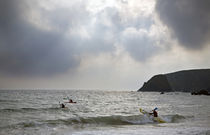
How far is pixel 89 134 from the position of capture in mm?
13438

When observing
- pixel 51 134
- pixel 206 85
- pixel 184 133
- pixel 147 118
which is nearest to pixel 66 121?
pixel 51 134

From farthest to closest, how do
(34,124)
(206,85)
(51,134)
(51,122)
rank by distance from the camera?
(206,85), (51,122), (34,124), (51,134)

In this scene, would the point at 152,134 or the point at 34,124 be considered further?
the point at 34,124

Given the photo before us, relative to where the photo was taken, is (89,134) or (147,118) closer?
(89,134)

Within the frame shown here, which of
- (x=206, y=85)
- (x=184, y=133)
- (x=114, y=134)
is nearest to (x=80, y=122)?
(x=114, y=134)

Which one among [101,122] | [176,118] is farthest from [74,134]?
[176,118]

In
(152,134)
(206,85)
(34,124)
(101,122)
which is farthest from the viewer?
(206,85)

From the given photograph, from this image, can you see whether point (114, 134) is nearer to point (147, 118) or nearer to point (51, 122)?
point (51, 122)

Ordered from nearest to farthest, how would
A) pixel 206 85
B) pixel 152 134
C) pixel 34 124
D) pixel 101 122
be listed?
pixel 152 134
pixel 34 124
pixel 101 122
pixel 206 85

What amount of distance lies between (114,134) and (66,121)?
353 inches

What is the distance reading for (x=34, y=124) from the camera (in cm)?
1853

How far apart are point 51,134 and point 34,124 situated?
5307 millimetres

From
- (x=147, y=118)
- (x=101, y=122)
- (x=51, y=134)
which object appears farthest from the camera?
(x=147, y=118)

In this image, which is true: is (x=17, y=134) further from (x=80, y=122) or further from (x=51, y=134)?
(x=80, y=122)
